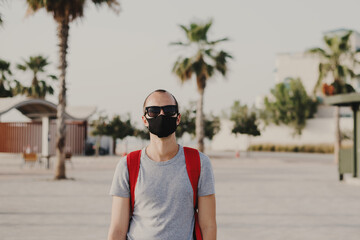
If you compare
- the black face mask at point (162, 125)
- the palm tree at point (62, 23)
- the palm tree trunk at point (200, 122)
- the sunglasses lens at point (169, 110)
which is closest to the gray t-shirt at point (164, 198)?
the black face mask at point (162, 125)

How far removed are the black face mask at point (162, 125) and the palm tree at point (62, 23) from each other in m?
15.4

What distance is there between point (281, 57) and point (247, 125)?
31823mm

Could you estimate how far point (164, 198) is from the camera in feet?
8.93

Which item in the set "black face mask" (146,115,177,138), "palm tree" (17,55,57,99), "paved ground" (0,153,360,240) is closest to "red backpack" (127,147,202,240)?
"black face mask" (146,115,177,138)

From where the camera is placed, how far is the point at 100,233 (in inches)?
310

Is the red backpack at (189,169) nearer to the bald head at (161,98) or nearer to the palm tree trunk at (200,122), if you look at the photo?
the bald head at (161,98)

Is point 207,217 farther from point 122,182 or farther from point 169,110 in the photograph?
point 169,110

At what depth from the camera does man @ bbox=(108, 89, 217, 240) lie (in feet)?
8.93

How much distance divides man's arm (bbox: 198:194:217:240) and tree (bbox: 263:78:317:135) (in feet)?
198

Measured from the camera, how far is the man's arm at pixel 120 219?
2.81 meters

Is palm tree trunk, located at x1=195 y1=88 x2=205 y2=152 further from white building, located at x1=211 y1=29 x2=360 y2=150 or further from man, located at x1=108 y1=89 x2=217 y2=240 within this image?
man, located at x1=108 y1=89 x2=217 y2=240

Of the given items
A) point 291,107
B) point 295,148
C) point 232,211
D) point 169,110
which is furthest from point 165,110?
point 291,107

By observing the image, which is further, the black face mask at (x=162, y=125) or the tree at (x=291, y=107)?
the tree at (x=291, y=107)

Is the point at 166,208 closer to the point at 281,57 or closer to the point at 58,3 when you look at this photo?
the point at 58,3
